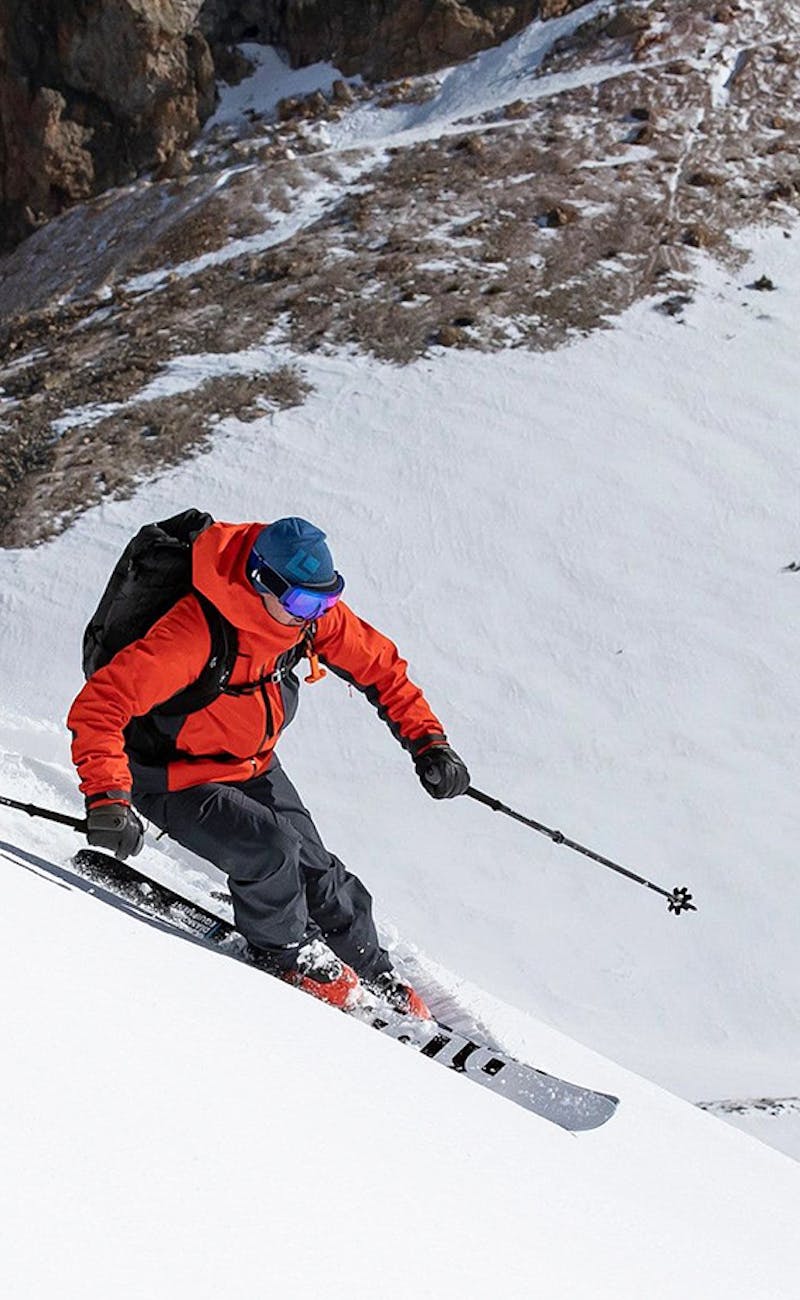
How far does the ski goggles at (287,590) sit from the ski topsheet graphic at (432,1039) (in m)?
1.32

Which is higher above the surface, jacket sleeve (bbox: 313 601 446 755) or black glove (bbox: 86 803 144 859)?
jacket sleeve (bbox: 313 601 446 755)

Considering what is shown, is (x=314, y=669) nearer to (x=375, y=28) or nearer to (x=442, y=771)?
(x=442, y=771)

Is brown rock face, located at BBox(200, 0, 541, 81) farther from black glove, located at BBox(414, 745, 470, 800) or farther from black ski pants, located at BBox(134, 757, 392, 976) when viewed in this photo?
black ski pants, located at BBox(134, 757, 392, 976)

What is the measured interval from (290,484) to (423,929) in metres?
6.28

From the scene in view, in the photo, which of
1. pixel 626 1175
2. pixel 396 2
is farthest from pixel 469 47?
pixel 626 1175

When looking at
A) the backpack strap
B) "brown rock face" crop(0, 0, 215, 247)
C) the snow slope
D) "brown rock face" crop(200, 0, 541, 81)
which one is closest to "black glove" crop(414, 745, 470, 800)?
the backpack strap

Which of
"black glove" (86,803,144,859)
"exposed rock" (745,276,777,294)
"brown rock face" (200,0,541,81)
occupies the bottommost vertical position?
"black glove" (86,803,144,859)

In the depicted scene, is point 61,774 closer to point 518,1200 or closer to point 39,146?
point 518,1200

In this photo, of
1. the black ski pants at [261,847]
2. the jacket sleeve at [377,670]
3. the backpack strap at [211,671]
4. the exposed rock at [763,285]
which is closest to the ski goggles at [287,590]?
the backpack strap at [211,671]

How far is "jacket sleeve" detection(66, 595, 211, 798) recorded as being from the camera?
14.7 ft

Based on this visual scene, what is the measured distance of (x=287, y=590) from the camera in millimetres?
4555

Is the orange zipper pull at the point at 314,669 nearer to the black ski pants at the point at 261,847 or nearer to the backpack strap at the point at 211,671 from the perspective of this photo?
the backpack strap at the point at 211,671

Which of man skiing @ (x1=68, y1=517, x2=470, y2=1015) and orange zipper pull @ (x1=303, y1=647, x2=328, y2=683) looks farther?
orange zipper pull @ (x1=303, y1=647, x2=328, y2=683)

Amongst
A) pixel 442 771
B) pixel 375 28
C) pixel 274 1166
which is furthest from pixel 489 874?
pixel 375 28
